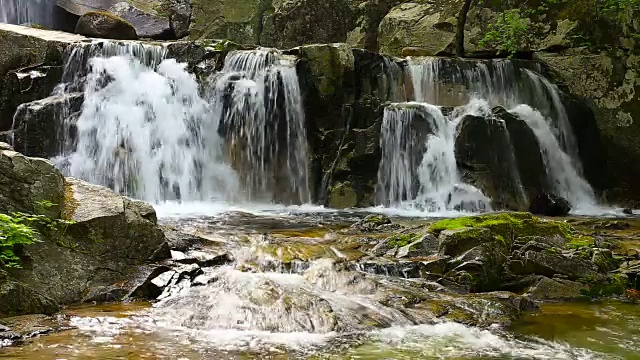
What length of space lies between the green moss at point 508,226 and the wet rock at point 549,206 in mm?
5643

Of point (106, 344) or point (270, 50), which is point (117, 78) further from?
point (106, 344)

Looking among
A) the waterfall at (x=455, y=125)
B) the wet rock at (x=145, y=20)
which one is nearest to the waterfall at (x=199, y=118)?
the waterfall at (x=455, y=125)

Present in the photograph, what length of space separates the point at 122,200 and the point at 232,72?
9.01 metres

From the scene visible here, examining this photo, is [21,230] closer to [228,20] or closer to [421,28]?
[421,28]

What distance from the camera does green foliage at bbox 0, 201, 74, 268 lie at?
5.25 metres

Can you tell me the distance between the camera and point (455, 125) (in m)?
14.8

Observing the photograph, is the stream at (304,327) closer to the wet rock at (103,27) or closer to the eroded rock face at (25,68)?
the eroded rock face at (25,68)

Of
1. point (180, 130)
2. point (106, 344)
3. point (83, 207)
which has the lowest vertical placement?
point (106, 344)

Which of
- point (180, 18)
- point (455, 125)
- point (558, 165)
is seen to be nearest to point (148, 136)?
point (455, 125)

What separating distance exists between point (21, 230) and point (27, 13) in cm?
2214

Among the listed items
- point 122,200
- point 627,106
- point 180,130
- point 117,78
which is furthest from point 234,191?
point 627,106

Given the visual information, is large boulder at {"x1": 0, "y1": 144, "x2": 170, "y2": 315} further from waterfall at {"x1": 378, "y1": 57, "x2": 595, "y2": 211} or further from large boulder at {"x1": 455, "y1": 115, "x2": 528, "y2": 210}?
large boulder at {"x1": 455, "y1": 115, "x2": 528, "y2": 210}

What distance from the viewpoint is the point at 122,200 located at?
6828 mm

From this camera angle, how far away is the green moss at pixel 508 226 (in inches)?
299
